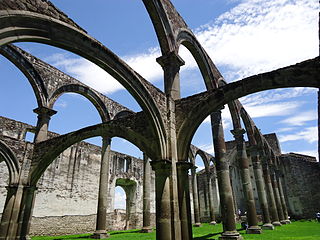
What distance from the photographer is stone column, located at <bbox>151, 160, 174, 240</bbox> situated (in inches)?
227

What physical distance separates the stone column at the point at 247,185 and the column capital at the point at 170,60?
591 cm

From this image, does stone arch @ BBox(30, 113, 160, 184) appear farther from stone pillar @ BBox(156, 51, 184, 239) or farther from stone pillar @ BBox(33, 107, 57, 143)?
stone pillar @ BBox(33, 107, 57, 143)

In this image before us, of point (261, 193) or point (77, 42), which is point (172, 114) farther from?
point (261, 193)

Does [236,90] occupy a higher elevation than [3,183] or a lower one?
higher

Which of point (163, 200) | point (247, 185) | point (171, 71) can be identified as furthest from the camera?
point (247, 185)

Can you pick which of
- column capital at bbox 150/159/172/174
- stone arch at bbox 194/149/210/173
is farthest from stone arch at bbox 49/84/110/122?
stone arch at bbox 194/149/210/173

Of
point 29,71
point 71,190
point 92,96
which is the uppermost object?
point 92,96

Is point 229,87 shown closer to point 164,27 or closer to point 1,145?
point 164,27

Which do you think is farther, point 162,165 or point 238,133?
point 238,133

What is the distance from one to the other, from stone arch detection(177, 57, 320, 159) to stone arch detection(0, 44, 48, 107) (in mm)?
7314

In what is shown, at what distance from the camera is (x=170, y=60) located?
8.03m

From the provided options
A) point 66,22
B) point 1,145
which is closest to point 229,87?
point 66,22

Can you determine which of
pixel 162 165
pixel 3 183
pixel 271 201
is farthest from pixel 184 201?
pixel 271 201

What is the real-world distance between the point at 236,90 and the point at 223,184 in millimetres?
3750
